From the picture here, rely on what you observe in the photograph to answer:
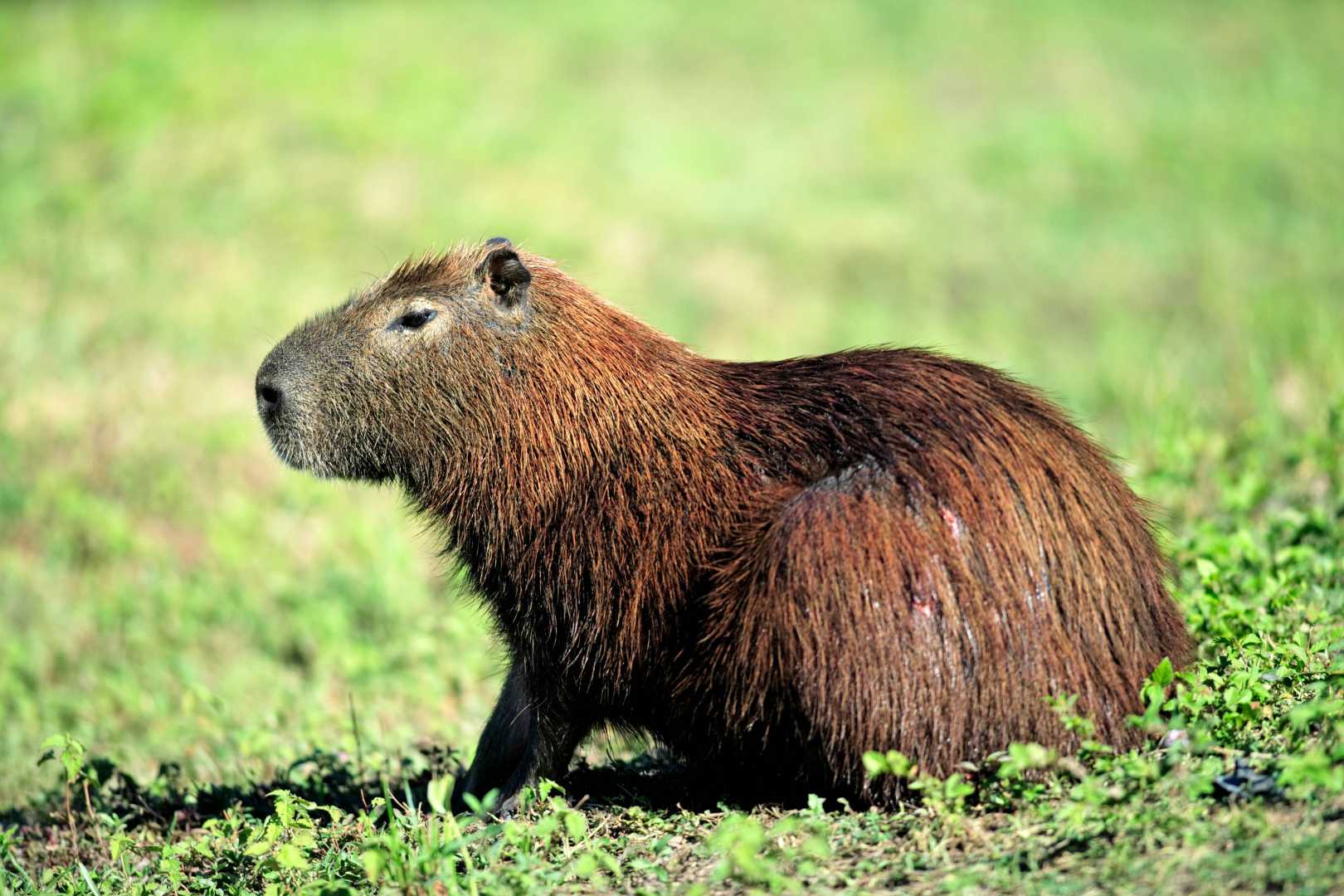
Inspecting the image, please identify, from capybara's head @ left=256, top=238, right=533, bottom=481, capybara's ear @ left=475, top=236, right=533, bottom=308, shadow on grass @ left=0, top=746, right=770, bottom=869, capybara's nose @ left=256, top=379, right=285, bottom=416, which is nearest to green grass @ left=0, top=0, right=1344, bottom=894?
shadow on grass @ left=0, top=746, right=770, bottom=869

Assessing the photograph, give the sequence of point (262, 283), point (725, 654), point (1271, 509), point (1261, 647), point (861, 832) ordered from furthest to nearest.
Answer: point (262, 283) < point (1271, 509) < point (1261, 647) < point (725, 654) < point (861, 832)

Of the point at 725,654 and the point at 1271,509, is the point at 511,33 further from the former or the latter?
the point at 725,654

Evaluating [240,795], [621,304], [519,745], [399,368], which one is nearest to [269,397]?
[399,368]

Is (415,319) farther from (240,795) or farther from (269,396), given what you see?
(240,795)

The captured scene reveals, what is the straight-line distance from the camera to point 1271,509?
17.0ft

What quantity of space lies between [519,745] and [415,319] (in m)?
1.18

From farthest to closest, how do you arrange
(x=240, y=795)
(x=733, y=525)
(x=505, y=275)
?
(x=240, y=795) < (x=505, y=275) < (x=733, y=525)

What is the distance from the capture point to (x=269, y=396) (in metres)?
3.83

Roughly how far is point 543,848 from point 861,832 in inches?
28.5

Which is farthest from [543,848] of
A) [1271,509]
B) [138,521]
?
[138,521]

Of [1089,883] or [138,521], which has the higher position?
[138,521]

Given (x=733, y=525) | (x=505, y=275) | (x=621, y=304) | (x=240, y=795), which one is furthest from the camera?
(x=621, y=304)

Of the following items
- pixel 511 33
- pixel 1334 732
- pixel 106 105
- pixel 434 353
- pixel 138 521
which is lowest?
pixel 1334 732

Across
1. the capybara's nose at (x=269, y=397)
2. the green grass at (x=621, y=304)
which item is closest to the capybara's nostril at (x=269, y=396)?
the capybara's nose at (x=269, y=397)
